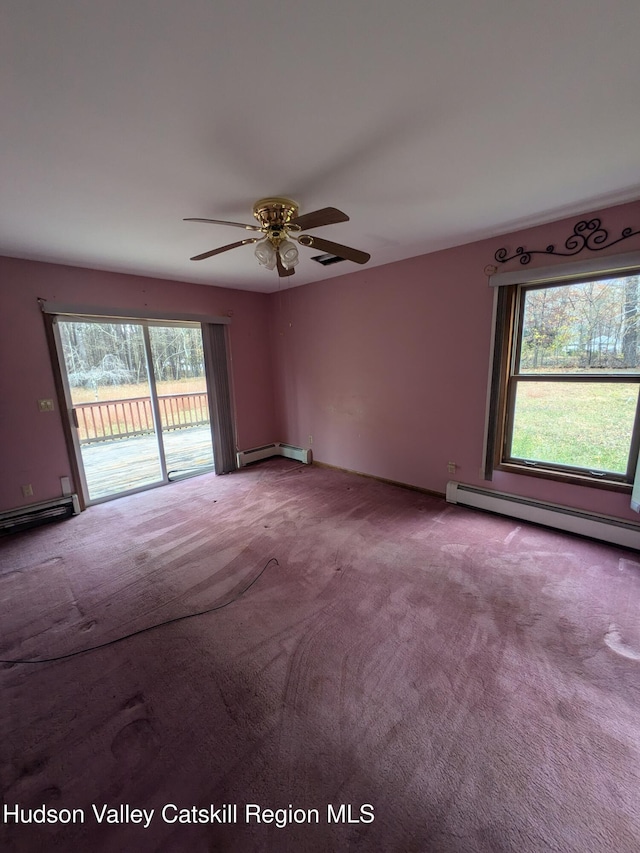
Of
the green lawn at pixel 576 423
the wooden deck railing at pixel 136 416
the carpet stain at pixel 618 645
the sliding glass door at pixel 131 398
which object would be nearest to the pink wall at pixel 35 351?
the sliding glass door at pixel 131 398

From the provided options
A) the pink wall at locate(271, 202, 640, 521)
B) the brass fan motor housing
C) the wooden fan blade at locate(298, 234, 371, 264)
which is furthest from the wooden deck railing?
the wooden fan blade at locate(298, 234, 371, 264)

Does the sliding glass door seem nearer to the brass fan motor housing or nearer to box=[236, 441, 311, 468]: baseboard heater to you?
box=[236, 441, 311, 468]: baseboard heater

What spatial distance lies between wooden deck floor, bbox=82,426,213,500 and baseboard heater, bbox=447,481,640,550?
3.26 meters

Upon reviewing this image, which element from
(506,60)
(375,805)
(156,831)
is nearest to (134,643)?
(156,831)

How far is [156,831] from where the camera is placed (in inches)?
41.1

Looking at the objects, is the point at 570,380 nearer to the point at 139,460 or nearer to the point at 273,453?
the point at 273,453

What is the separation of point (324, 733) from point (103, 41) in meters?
2.51

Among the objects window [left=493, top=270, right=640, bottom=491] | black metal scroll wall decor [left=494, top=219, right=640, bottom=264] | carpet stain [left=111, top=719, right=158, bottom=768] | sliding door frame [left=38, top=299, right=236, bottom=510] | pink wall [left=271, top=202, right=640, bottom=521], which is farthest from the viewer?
sliding door frame [left=38, top=299, right=236, bottom=510]

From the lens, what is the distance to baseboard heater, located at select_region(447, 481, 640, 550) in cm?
241

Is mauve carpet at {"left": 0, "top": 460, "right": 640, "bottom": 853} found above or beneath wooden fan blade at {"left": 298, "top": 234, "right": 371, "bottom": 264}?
A: beneath

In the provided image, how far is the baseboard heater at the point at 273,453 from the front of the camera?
464 centimetres

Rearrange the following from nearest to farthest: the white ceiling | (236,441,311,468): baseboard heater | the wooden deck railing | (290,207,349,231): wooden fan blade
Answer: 1. the white ceiling
2. (290,207,349,231): wooden fan blade
3. the wooden deck railing
4. (236,441,311,468): baseboard heater

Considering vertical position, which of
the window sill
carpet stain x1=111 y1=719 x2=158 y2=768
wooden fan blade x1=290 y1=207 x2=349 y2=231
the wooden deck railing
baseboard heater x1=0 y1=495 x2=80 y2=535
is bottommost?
carpet stain x1=111 y1=719 x2=158 y2=768

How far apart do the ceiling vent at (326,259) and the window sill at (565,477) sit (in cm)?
247
